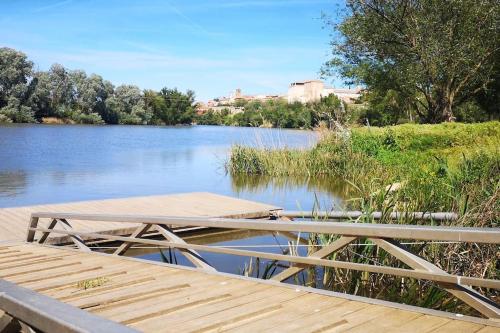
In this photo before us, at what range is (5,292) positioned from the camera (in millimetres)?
1989

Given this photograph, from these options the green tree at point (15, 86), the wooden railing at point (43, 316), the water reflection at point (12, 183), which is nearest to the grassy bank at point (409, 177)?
the wooden railing at point (43, 316)

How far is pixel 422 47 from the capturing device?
17750 mm

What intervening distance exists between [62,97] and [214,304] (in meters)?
60.4

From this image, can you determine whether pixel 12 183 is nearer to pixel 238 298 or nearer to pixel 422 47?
pixel 238 298

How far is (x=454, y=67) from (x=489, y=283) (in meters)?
17.0

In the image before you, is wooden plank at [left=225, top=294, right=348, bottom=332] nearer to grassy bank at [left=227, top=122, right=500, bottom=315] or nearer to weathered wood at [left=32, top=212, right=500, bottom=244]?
weathered wood at [left=32, top=212, right=500, bottom=244]

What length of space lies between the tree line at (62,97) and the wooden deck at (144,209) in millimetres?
46233

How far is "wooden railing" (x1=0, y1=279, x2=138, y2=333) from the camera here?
4.90ft

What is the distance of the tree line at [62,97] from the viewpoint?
52.1 metres

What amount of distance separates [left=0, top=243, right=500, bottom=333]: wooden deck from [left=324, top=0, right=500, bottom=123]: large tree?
16.1 meters

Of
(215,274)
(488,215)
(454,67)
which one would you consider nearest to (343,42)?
(454,67)

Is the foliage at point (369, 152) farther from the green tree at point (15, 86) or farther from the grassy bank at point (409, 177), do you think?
the green tree at point (15, 86)

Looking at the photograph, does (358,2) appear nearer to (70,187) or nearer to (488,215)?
(70,187)

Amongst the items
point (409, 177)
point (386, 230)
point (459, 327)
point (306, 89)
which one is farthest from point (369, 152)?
point (306, 89)
